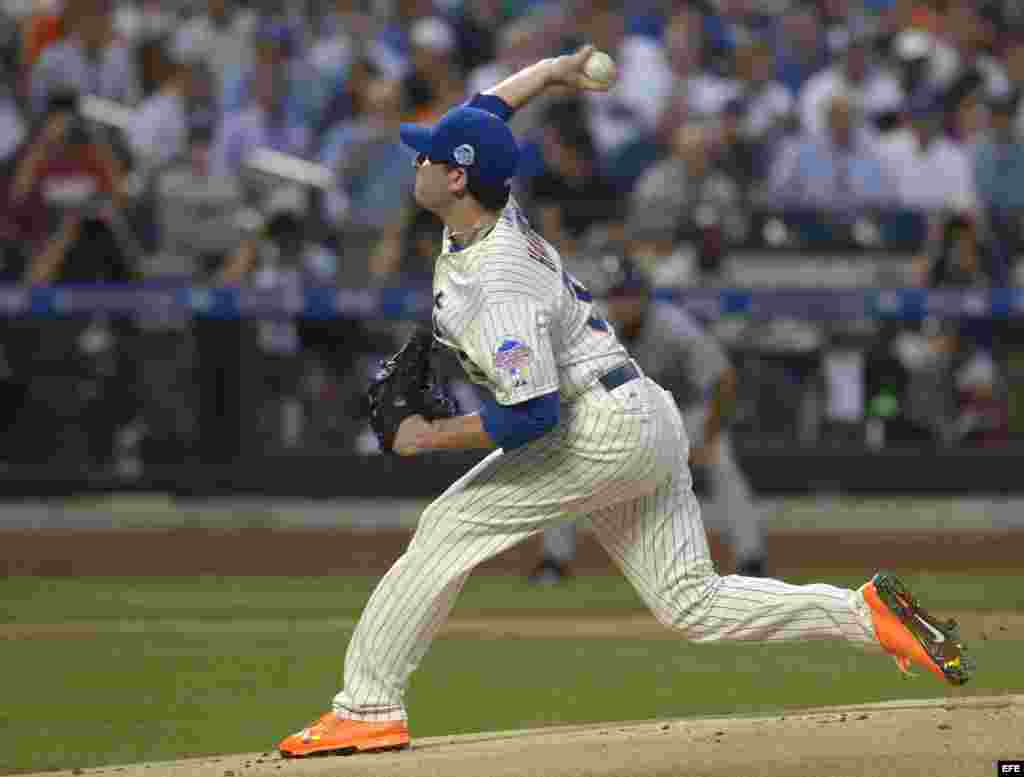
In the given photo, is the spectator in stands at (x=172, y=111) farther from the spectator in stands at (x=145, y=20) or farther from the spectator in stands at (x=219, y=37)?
the spectator in stands at (x=145, y=20)

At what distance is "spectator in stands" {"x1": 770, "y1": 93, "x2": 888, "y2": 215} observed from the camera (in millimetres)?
13453

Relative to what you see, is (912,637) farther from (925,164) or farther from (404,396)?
(925,164)

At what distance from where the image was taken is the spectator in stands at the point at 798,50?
14.8 meters

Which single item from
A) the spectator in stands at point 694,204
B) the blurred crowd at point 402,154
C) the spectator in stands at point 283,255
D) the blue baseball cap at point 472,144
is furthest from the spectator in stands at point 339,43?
the blue baseball cap at point 472,144

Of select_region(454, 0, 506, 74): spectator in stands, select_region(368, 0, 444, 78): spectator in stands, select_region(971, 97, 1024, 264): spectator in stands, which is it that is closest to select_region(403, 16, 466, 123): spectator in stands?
select_region(368, 0, 444, 78): spectator in stands

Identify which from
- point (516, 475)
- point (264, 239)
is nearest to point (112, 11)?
point (264, 239)

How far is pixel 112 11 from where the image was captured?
14.3m

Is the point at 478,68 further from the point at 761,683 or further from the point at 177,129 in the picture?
the point at 761,683

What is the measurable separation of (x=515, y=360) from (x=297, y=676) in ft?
9.79

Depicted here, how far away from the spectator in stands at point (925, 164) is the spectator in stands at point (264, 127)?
13.2 ft

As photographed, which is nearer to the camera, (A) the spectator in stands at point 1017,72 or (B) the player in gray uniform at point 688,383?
(B) the player in gray uniform at point 688,383

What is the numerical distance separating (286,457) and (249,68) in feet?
10.1

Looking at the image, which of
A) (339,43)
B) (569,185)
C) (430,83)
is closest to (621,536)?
(569,185)

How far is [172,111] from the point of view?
13.7 m
